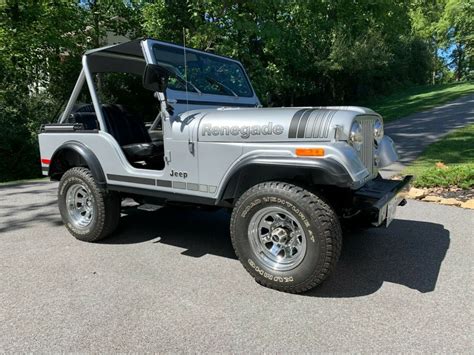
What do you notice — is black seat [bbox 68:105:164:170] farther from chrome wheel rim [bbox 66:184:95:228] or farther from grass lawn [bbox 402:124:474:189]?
grass lawn [bbox 402:124:474:189]

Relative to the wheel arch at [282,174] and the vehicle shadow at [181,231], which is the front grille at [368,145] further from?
the vehicle shadow at [181,231]

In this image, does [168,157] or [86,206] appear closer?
[168,157]

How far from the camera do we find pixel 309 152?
2.79 m

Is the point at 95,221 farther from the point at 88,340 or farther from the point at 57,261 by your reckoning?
the point at 88,340

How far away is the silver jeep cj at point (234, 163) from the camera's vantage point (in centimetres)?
281

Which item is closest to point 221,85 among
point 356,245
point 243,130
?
point 243,130

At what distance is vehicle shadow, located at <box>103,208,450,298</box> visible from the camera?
122 inches

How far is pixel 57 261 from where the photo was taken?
144 inches

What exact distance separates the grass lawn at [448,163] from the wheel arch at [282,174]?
4016 mm

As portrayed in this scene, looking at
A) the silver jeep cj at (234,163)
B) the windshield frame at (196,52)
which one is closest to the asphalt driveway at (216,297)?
the silver jeep cj at (234,163)

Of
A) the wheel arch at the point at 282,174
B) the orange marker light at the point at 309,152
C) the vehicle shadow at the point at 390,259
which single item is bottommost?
the vehicle shadow at the point at 390,259

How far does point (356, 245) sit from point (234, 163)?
1.70 m

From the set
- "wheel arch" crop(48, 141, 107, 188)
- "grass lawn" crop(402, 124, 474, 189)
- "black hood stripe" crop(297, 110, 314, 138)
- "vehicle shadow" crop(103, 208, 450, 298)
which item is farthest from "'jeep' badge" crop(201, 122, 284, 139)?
"grass lawn" crop(402, 124, 474, 189)

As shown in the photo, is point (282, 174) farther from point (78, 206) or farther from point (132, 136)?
point (78, 206)
